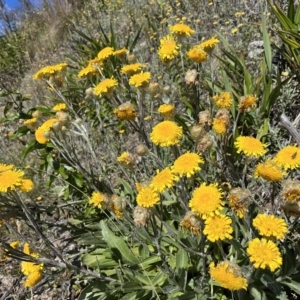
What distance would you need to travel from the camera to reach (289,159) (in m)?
1.47

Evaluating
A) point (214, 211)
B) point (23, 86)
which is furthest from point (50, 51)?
point (214, 211)

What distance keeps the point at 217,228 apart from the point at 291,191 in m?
0.28

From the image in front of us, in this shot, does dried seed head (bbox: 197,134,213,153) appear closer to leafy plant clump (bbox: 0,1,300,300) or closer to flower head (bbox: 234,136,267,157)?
leafy plant clump (bbox: 0,1,300,300)

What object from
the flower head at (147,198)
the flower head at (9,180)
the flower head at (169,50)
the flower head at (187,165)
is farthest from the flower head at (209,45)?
the flower head at (9,180)

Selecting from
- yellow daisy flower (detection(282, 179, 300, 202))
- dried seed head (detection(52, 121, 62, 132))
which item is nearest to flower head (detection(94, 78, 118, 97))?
A: dried seed head (detection(52, 121, 62, 132))

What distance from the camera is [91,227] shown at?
2.20 m

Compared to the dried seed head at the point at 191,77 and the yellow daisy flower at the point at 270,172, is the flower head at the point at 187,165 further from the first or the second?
the dried seed head at the point at 191,77

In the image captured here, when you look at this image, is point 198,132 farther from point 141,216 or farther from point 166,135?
point 141,216

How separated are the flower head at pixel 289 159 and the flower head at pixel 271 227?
263 millimetres

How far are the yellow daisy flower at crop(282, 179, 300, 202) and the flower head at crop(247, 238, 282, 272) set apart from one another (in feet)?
0.55

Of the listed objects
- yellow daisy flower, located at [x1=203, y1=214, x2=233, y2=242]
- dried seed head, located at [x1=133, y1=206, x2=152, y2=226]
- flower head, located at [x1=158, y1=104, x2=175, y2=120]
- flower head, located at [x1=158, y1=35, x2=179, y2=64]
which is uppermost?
flower head, located at [x1=158, y1=35, x2=179, y2=64]

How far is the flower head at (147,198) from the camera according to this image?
4.68ft

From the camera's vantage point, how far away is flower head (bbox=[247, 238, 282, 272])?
1.20 m

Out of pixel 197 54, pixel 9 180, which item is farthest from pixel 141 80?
pixel 9 180
